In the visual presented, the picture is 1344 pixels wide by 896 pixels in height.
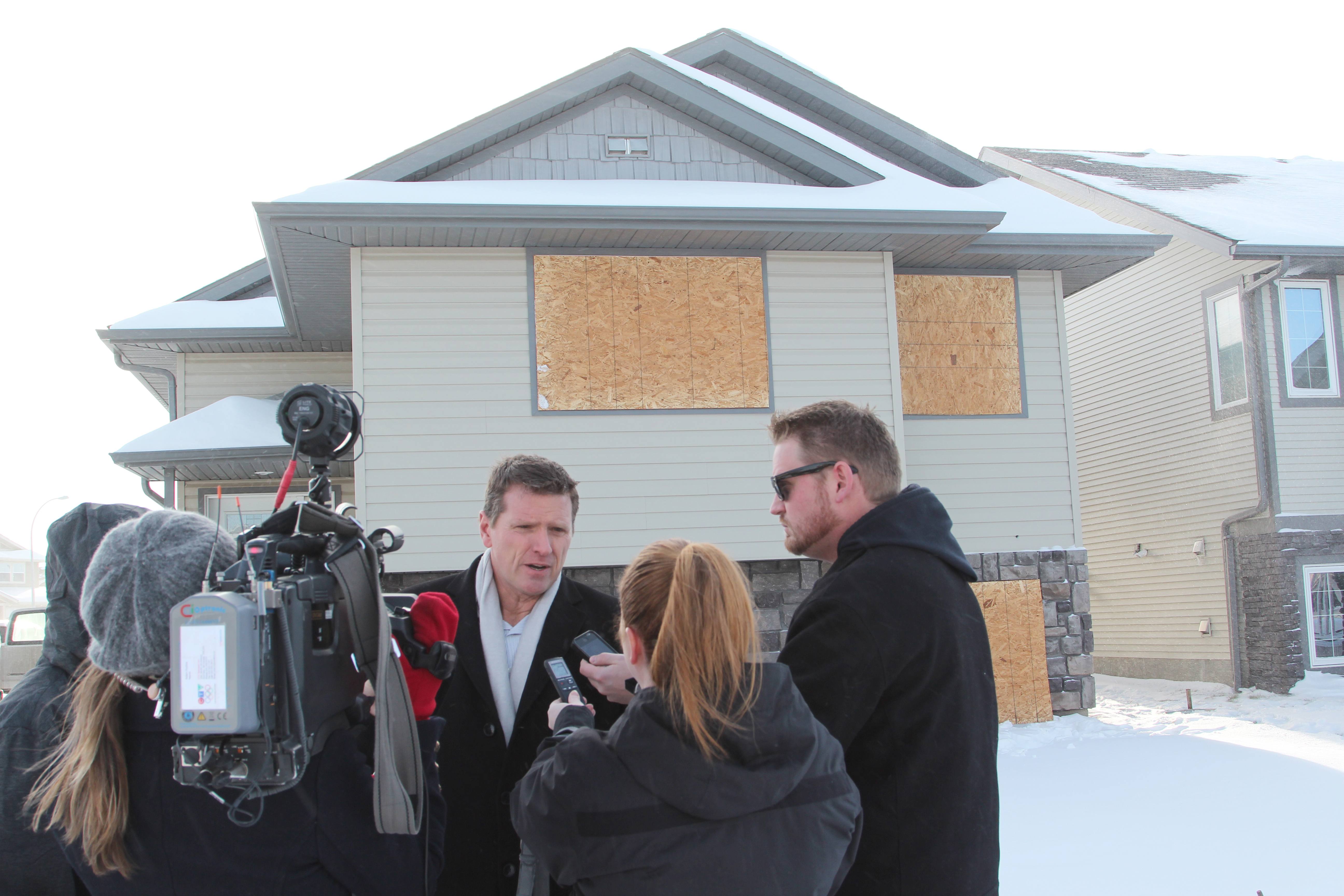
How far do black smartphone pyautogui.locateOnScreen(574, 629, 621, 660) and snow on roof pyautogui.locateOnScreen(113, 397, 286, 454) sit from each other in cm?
739

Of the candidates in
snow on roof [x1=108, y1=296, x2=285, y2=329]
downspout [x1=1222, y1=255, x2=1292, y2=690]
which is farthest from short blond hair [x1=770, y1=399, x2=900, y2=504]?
downspout [x1=1222, y1=255, x2=1292, y2=690]

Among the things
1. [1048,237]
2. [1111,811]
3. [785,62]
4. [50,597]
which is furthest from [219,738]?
[785,62]

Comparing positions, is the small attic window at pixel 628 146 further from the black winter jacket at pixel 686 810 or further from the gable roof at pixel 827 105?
the black winter jacket at pixel 686 810

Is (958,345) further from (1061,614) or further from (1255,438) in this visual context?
(1255,438)

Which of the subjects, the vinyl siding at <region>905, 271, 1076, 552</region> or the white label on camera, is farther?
the vinyl siding at <region>905, 271, 1076, 552</region>

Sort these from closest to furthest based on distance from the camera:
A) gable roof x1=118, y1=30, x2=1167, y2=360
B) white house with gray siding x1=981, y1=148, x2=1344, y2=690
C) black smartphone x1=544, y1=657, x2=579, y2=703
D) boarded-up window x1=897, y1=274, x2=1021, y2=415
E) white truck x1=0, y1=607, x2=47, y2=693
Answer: black smartphone x1=544, y1=657, x2=579, y2=703, gable roof x1=118, y1=30, x2=1167, y2=360, boarded-up window x1=897, y1=274, x2=1021, y2=415, white truck x1=0, y1=607, x2=47, y2=693, white house with gray siding x1=981, y1=148, x2=1344, y2=690

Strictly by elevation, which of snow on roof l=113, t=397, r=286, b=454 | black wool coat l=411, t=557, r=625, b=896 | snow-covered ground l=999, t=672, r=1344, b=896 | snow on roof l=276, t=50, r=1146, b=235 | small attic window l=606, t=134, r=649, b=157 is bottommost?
snow-covered ground l=999, t=672, r=1344, b=896

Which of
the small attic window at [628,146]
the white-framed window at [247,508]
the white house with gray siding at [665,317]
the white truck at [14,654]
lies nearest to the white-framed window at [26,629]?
the white truck at [14,654]

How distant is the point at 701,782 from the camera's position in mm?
1638

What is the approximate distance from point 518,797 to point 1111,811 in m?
5.68

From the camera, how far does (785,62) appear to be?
11344 millimetres

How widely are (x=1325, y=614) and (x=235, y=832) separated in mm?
14592

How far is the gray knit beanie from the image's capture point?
1.54m

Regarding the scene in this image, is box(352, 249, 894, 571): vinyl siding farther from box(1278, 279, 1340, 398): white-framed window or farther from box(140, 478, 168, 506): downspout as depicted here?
box(1278, 279, 1340, 398): white-framed window
